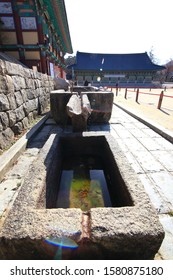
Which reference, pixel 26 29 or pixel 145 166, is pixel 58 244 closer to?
pixel 145 166

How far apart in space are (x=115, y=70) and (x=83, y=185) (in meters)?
36.0

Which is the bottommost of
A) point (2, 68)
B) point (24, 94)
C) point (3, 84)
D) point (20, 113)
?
point (20, 113)

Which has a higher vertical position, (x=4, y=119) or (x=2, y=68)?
(x=2, y=68)

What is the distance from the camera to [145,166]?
2492 millimetres

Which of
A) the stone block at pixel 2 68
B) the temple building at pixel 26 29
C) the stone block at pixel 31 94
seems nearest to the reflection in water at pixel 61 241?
the stone block at pixel 2 68

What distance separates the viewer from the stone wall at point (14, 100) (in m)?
2.99

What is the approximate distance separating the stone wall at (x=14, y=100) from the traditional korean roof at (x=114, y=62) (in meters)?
30.9

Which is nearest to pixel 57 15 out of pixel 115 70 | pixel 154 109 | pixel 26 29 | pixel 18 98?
pixel 26 29

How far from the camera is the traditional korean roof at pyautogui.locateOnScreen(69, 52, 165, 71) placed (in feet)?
109

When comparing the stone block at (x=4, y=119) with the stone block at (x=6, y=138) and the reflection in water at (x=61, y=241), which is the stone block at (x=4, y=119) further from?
the reflection in water at (x=61, y=241)

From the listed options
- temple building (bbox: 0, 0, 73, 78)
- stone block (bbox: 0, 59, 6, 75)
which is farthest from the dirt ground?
temple building (bbox: 0, 0, 73, 78)

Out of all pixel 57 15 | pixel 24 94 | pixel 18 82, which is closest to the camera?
pixel 18 82

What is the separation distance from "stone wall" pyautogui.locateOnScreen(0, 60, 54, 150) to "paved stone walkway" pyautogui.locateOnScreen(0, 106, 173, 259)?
1.65ft

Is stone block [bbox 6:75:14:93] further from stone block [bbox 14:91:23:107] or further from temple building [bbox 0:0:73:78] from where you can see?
temple building [bbox 0:0:73:78]
